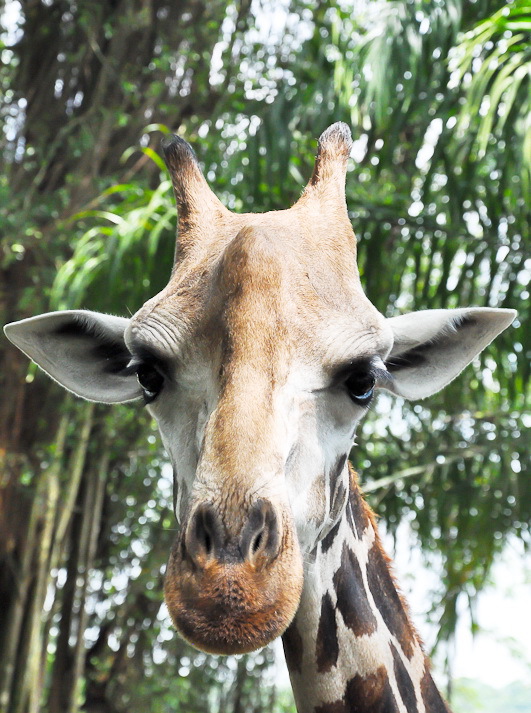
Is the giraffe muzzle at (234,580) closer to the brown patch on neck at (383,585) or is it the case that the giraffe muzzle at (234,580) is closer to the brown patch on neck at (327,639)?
the brown patch on neck at (327,639)

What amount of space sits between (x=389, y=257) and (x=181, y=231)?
3.27m

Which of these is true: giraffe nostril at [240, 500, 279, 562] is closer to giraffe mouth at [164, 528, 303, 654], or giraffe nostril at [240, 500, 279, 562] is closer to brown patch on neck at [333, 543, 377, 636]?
giraffe mouth at [164, 528, 303, 654]

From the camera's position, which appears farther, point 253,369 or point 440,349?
point 440,349

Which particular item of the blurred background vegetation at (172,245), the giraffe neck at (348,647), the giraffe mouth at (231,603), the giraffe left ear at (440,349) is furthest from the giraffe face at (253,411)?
the blurred background vegetation at (172,245)

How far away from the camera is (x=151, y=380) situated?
2.18 m

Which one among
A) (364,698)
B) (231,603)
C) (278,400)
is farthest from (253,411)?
(364,698)

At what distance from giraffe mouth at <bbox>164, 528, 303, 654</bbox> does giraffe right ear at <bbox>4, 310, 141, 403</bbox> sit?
3.27ft

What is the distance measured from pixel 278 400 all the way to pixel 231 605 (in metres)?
0.46

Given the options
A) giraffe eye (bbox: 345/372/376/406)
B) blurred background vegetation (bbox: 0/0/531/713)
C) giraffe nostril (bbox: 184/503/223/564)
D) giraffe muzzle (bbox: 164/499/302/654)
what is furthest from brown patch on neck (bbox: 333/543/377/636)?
blurred background vegetation (bbox: 0/0/531/713)

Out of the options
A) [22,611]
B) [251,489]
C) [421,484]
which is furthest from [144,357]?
[22,611]

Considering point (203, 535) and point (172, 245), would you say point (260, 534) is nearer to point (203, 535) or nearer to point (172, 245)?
point (203, 535)

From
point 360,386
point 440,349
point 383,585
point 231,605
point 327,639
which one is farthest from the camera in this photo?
point 440,349

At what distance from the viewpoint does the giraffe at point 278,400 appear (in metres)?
1.67

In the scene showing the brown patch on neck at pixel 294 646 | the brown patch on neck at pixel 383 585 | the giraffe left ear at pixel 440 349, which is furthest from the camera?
the giraffe left ear at pixel 440 349
